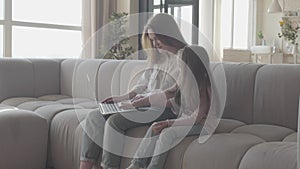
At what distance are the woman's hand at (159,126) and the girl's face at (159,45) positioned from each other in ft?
A: 1.46

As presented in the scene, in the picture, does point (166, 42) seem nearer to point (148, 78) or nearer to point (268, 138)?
point (148, 78)

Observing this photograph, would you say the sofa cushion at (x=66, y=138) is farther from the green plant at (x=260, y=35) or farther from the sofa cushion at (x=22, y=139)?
the green plant at (x=260, y=35)

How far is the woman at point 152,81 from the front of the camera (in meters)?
2.13

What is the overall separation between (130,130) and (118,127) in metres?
0.07

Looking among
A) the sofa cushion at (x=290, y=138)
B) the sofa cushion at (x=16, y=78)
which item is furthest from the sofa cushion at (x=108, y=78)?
the sofa cushion at (x=290, y=138)

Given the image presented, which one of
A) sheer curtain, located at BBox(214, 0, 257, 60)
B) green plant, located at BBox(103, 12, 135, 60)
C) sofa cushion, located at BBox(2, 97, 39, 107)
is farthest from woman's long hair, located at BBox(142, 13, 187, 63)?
sheer curtain, located at BBox(214, 0, 257, 60)

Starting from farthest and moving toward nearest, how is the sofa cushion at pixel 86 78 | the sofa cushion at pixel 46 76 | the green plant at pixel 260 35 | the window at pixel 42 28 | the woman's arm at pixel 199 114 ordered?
the green plant at pixel 260 35, the window at pixel 42 28, the sofa cushion at pixel 46 76, the sofa cushion at pixel 86 78, the woman's arm at pixel 199 114

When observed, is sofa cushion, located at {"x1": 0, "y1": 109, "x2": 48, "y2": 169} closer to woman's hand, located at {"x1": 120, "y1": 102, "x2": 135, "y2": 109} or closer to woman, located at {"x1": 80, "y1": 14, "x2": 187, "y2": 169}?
woman, located at {"x1": 80, "y1": 14, "x2": 187, "y2": 169}

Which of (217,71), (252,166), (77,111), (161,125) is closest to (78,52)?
(77,111)

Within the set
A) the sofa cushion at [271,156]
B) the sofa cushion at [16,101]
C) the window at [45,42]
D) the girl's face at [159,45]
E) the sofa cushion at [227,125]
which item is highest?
the window at [45,42]

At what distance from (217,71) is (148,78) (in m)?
0.42

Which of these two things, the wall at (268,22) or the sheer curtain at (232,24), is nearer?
the wall at (268,22)

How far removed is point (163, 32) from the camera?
2.25 meters

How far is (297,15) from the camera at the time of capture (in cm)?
732
